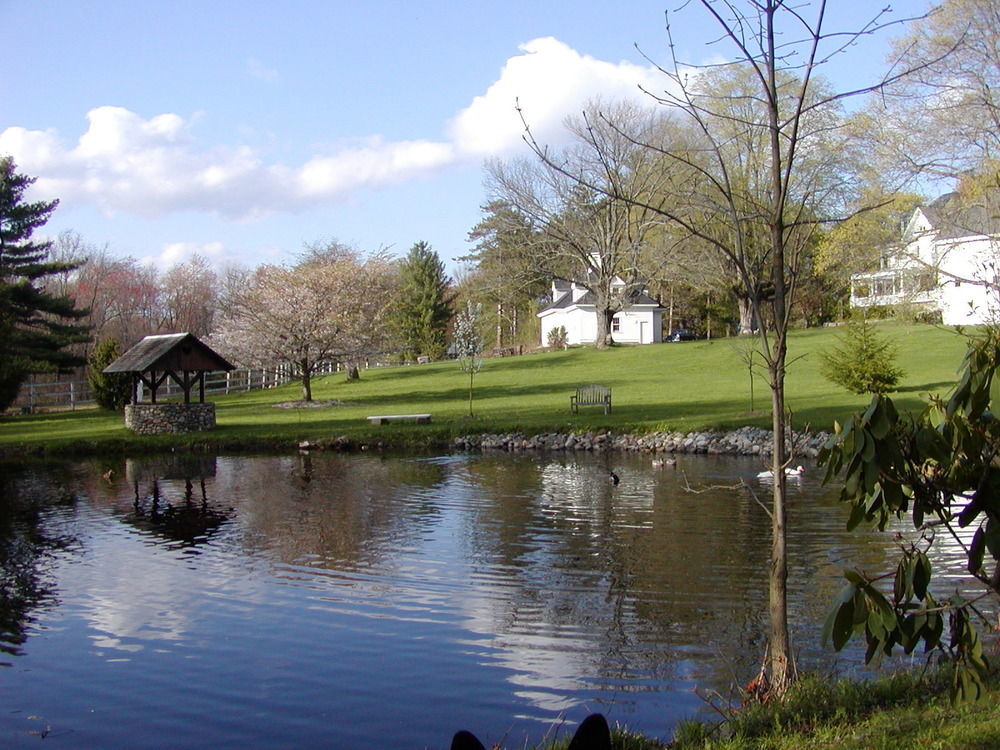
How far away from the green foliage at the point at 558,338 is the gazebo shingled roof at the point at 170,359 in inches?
1412

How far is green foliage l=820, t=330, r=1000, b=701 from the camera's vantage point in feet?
15.0

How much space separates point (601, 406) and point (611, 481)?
45.8 feet

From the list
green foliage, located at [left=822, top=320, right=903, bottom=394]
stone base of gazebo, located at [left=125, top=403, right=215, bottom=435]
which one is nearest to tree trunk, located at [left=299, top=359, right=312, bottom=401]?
stone base of gazebo, located at [left=125, top=403, right=215, bottom=435]

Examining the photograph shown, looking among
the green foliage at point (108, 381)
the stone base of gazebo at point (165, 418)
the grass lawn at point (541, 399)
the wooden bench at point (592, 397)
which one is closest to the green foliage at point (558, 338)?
the grass lawn at point (541, 399)

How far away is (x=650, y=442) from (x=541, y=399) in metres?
12.5

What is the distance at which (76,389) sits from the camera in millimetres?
48000

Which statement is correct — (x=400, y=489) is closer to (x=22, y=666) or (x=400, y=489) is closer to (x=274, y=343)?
(x=22, y=666)

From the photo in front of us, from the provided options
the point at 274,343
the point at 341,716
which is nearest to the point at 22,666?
the point at 341,716

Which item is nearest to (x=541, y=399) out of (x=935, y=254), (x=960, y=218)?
(x=935, y=254)

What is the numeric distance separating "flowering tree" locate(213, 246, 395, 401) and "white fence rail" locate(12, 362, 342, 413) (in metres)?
1.33

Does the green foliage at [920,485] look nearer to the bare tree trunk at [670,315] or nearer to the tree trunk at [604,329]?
the tree trunk at [604,329]

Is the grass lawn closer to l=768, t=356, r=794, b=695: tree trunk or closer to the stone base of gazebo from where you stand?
the stone base of gazebo

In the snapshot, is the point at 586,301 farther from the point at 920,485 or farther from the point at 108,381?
the point at 920,485

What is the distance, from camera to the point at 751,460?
24.1 metres
